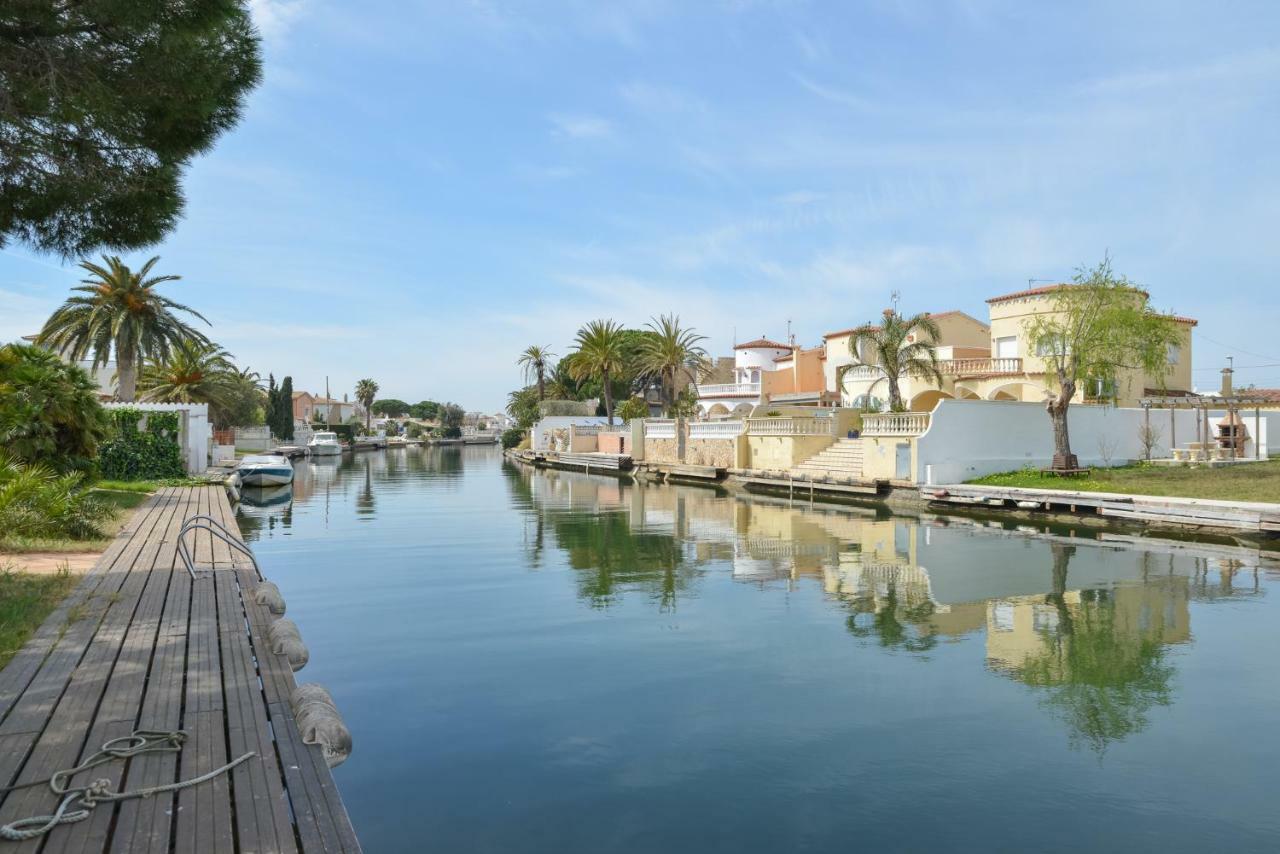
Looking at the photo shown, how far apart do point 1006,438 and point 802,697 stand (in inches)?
965

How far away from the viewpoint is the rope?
169 inches

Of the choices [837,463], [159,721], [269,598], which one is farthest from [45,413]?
[837,463]

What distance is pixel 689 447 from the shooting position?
4675 cm

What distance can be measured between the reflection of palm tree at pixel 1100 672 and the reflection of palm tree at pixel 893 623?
1.37 m

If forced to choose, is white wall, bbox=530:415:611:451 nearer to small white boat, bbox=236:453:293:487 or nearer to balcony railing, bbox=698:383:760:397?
balcony railing, bbox=698:383:760:397

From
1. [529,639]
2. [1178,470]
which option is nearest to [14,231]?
[529,639]

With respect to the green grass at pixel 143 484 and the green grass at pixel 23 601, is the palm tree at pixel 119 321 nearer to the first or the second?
the green grass at pixel 143 484

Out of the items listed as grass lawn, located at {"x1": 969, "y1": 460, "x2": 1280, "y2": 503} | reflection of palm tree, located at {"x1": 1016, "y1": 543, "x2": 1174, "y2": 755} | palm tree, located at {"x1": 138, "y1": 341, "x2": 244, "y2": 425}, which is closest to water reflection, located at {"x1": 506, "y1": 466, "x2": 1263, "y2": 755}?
reflection of palm tree, located at {"x1": 1016, "y1": 543, "x2": 1174, "y2": 755}

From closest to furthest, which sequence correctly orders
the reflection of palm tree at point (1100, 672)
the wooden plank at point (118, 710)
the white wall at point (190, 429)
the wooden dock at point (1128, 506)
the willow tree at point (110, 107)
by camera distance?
1. the wooden plank at point (118, 710)
2. the willow tree at point (110, 107)
3. the reflection of palm tree at point (1100, 672)
4. the wooden dock at point (1128, 506)
5. the white wall at point (190, 429)

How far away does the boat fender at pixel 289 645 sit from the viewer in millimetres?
7852

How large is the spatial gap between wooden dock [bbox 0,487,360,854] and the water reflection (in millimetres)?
6234

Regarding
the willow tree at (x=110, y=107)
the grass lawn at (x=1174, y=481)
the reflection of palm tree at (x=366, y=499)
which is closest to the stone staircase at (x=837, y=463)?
the grass lawn at (x=1174, y=481)

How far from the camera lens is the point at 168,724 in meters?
5.88

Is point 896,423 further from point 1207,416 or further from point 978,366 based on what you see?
point 978,366
